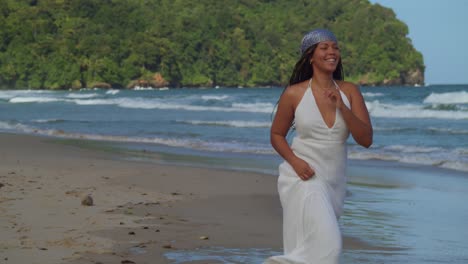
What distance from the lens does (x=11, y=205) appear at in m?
8.23

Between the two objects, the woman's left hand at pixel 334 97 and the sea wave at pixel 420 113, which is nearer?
the woman's left hand at pixel 334 97

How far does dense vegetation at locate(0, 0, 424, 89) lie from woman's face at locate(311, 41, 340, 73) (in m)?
99.1

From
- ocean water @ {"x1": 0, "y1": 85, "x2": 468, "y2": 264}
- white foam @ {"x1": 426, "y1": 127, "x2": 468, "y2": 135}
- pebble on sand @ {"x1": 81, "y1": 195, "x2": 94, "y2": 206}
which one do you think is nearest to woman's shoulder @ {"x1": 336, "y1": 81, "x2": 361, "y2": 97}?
ocean water @ {"x1": 0, "y1": 85, "x2": 468, "y2": 264}

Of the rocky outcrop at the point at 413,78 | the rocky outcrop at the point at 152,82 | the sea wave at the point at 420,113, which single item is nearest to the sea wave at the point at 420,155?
the sea wave at the point at 420,113

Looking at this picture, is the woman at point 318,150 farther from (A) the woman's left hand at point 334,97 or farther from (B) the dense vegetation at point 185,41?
(B) the dense vegetation at point 185,41

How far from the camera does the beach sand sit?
21.0 ft

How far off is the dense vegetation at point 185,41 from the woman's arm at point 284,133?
99.0 metres

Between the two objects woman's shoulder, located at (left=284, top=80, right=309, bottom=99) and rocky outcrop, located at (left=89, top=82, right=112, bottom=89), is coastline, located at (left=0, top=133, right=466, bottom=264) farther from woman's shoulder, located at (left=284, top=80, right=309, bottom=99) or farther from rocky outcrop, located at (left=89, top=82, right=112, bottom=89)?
rocky outcrop, located at (left=89, top=82, right=112, bottom=89)

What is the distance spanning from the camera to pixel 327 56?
4.14 meters

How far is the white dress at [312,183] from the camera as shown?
157 inches

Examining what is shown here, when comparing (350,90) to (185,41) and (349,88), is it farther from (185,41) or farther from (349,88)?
(185,41)

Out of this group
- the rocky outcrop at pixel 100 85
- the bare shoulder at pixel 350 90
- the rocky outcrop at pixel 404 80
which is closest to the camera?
the bare shoulder at pixel 350 90

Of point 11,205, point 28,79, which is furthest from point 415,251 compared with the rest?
point 28,79

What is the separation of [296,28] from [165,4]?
20.5 meters
